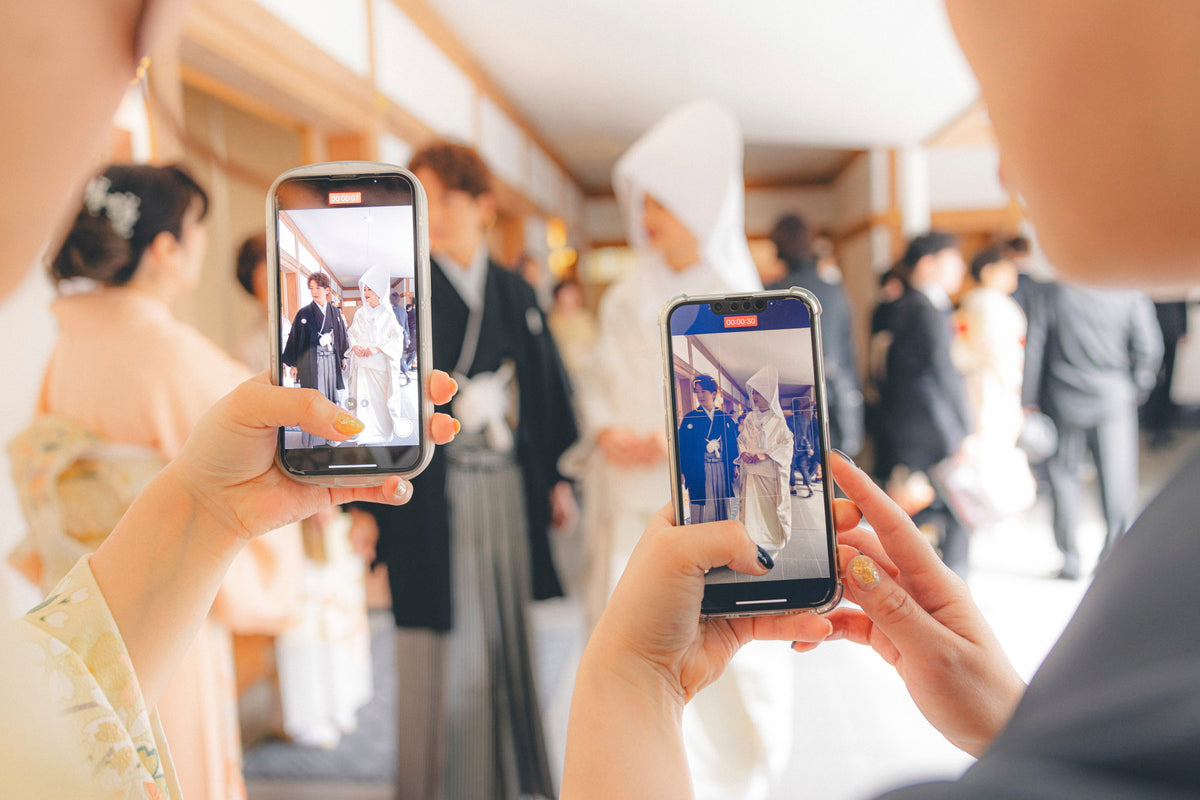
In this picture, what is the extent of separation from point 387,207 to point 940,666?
1.49 ft

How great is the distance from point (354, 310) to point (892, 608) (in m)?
0.38

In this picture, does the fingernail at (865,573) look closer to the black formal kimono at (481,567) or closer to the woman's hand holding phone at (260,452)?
the woman's hand holding phone at (260,452)

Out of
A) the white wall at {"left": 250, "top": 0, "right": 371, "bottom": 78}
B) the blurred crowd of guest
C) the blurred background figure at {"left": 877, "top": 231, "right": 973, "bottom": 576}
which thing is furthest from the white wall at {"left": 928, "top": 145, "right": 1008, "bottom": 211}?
the white wall at {"left": 250, "top": 0, "right": 371, "bottom": 78}

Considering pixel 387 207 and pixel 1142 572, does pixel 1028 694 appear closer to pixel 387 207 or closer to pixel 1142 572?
pixel 1142 572

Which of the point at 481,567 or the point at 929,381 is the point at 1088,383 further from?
the point at 481,567

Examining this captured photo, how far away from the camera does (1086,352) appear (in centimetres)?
264

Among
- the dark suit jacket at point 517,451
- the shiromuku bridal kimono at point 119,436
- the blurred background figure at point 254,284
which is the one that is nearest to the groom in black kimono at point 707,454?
the shiromuku bridal kimono at point 119,436

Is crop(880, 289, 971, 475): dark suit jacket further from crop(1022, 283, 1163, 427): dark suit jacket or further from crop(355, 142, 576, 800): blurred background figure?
crop(355, 142, 576, 800): blurred background figure

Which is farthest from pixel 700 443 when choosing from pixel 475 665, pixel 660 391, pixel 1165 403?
pixel 1165 403

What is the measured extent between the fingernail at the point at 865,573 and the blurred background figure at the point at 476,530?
899 mm

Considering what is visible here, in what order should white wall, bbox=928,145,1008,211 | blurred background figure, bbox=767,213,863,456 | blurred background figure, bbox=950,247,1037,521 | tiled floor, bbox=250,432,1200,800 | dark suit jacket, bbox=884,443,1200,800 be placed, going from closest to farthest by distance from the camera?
dark suit jacket, bbox=884,443,1200,800 → tiled floor, bbox=250,432,1200,800 → blurred background figure, bbox=950,247,1037,521 → blurred background figure, bbox=767,213,863,456 → white wall, bbox=928,145,1008,211

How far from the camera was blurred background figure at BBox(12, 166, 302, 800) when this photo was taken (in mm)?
859

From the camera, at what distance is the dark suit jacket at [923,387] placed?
7.72 ft

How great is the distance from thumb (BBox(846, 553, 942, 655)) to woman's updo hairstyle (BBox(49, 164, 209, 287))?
0.95 m
